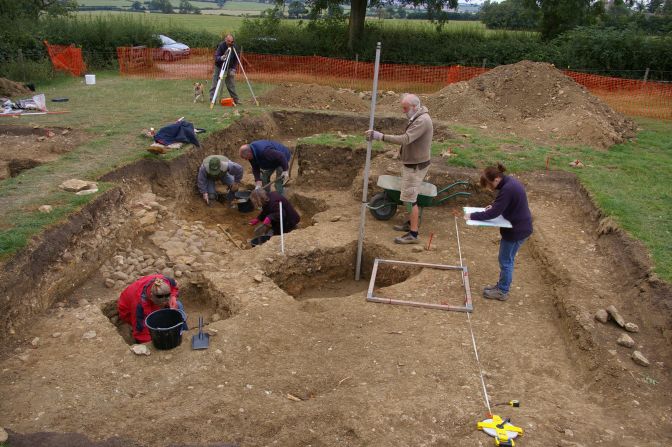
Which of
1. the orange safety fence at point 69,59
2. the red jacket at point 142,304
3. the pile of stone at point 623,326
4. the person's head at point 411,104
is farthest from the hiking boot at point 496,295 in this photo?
the orange safety fence at point 69,59

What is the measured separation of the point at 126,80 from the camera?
20.0 m

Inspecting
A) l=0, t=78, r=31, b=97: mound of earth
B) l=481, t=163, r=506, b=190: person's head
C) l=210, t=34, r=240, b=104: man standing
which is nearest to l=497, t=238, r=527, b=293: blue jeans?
l=481, t=163, r=506, b=190: person's head

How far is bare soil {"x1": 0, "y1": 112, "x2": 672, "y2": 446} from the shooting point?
481 centimetres

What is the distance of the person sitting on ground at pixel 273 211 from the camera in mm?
8672

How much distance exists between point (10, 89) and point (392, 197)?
13960 millimetres

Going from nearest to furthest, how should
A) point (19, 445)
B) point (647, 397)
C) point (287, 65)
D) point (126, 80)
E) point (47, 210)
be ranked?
point (19, 445) → point (647, 397) → point (47, 210) → point (126, 80) → point (287, 65)

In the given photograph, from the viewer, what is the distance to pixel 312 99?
16.5 meters

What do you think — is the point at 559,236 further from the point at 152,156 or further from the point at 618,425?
the point at 152,156

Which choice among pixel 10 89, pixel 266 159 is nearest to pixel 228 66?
pixel 266 159

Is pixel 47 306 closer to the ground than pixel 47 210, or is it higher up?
closer to the ground

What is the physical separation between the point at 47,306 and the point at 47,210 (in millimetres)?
1563

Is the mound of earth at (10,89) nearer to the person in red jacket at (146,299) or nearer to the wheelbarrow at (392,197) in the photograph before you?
the wheelbarrow at (392,197)

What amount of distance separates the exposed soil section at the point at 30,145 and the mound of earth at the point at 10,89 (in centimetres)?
490

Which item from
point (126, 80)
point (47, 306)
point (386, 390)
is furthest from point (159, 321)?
point (126, 80)
